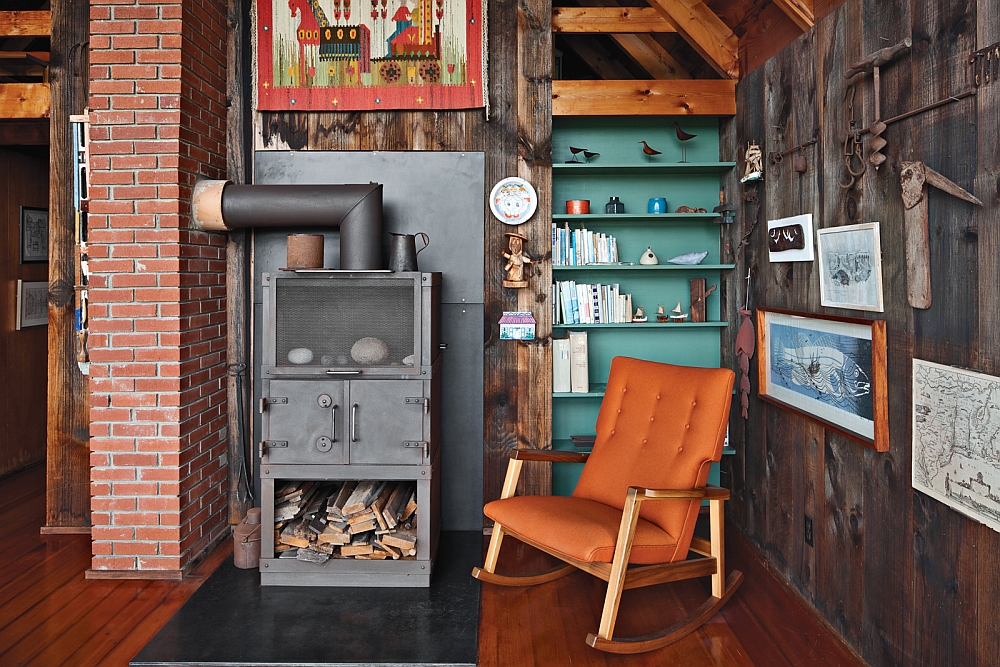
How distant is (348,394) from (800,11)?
2.31 meters

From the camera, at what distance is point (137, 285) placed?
320 centimetres

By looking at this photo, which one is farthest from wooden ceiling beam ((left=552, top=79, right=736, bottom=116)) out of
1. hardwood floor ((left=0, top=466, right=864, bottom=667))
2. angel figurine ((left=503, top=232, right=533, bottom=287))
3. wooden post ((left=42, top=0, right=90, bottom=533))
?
wooden post ((left=42, top=0, right=90, bottom=533))

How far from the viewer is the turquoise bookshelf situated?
4062 millimetres

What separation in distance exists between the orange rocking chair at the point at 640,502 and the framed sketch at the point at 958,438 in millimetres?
754

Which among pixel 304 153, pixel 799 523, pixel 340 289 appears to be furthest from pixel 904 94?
pixel 304 153

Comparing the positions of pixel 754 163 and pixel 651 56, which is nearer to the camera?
pixel 754 163

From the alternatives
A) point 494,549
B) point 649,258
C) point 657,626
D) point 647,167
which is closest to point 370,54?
point 647,167

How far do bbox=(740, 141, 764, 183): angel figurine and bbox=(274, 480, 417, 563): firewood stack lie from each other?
2110 mm

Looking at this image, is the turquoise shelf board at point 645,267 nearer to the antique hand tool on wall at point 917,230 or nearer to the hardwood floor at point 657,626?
the hardwood floor at point 657,626

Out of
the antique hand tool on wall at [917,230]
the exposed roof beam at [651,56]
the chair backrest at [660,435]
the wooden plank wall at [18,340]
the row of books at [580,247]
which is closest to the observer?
the antique hand tool on wall at [917,230]

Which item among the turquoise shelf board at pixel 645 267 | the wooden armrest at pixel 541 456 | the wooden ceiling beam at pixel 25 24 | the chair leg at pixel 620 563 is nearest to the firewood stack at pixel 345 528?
the wooden armrest at pixel 541 456

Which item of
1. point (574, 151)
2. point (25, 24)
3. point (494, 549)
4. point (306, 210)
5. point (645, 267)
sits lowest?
point (494, 549)

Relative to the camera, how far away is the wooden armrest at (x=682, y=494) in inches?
98.6

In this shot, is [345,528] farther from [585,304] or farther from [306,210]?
[585,304]
